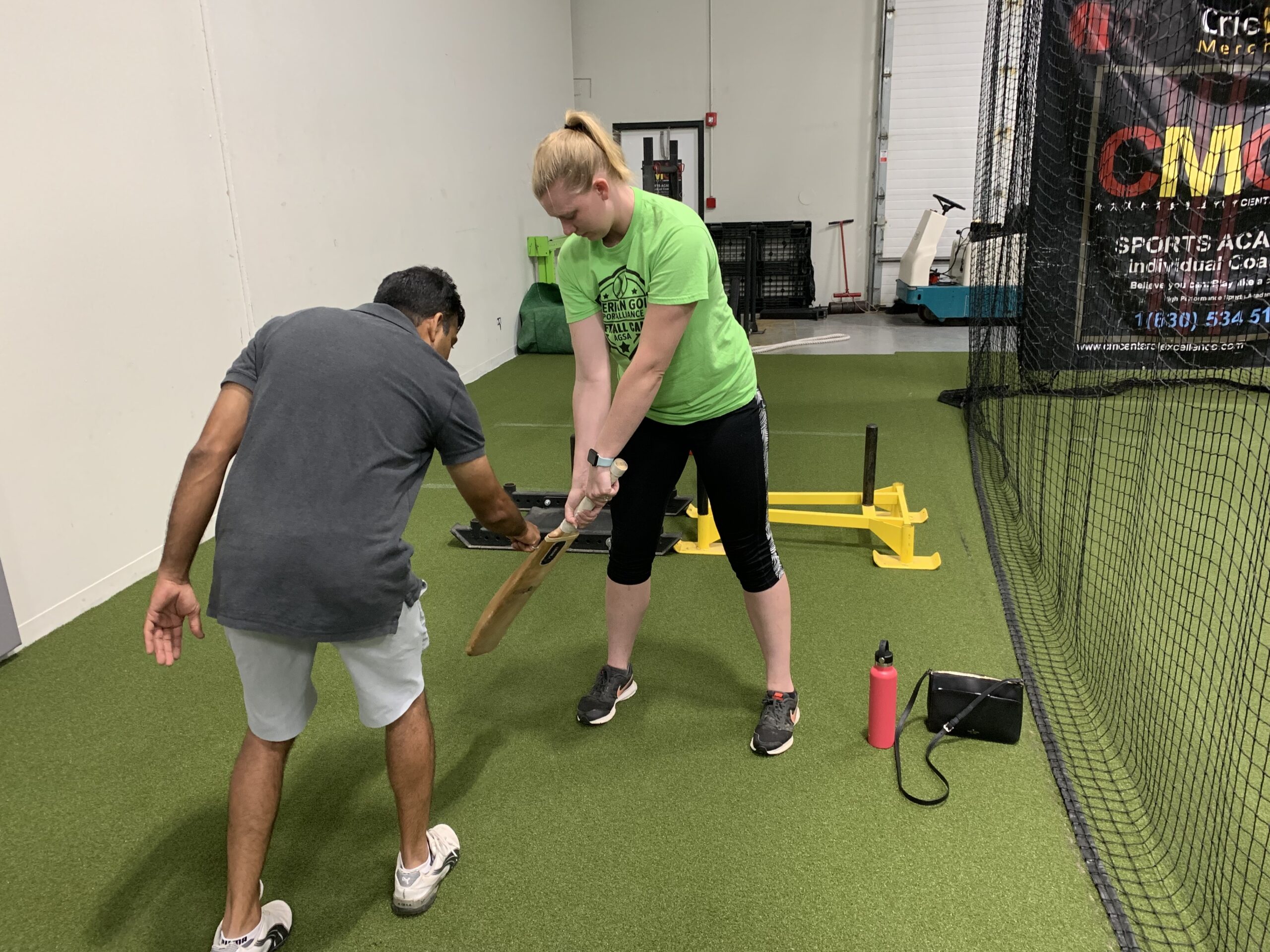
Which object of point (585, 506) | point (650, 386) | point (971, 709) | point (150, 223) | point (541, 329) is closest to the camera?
point (650, 386)

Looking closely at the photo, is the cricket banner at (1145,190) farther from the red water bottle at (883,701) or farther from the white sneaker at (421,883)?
the white sneaker at (421,883)

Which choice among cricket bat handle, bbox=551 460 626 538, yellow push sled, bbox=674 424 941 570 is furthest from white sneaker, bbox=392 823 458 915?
yellow push sled, bbox=674 424 941 570

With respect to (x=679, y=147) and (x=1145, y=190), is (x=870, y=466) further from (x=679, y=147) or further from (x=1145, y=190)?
(x=679, y=147)

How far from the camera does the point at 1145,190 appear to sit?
505cm

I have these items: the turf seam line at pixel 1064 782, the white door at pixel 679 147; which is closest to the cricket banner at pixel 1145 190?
the turf seam line at pixel 1064 782

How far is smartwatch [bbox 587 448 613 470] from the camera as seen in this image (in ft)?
6.01

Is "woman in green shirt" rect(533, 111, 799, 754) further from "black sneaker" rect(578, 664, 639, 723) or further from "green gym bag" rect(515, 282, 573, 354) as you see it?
"green gym bag" rect(515, 282, 573, 354)

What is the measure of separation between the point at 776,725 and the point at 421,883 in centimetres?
90

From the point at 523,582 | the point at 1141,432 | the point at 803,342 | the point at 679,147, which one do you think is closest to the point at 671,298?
the point at 523,582

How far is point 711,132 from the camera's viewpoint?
9.45m

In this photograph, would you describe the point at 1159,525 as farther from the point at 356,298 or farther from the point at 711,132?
the point at 711,132

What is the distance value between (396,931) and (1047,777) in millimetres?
1437

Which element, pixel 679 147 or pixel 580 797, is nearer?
pixel 580 797

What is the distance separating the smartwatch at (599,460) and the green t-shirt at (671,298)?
18cm
